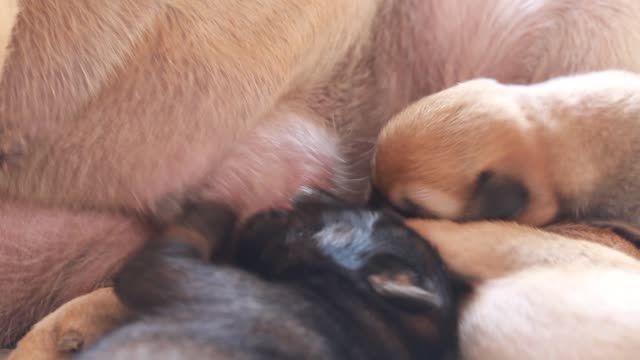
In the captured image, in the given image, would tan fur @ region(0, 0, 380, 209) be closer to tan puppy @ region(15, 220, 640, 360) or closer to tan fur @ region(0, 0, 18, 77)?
tan fur @ region(0, 0, 18, 77)

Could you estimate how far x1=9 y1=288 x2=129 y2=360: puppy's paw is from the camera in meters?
1.22

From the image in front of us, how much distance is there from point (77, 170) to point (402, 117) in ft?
1.38

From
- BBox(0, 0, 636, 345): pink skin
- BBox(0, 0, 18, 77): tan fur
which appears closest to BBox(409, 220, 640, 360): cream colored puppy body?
BBox(0, 0, 636, 345): pink skin

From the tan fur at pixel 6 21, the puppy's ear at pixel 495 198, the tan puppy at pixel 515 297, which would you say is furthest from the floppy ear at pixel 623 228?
the tan fur at pixel 6 21

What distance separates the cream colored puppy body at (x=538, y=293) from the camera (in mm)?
1146

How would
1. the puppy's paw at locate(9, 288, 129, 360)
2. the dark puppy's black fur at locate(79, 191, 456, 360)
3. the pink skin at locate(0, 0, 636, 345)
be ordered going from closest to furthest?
the dark puppy's black fur at locate(79, 191, 456, 360), the puppy's paw at locate(9, 288, 129, 360), the pink skin at locate(0, 0, 636, 345)

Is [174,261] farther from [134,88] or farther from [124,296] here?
[134,88]

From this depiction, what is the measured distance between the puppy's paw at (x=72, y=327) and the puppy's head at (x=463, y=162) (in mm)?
385

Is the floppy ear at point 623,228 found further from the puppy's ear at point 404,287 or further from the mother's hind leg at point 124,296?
the mother's hind leg at point 124,296

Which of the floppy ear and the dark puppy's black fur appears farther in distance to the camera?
the floppy ear

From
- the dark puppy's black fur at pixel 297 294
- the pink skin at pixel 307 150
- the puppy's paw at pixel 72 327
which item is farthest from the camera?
the pink skin at pixel 307 150

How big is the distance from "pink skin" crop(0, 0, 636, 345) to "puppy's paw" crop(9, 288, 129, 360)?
71 mm

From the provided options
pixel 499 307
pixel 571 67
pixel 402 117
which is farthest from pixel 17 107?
pixel 571 67

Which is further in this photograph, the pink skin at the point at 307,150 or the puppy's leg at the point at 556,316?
the pink skin at the point at 307,150
